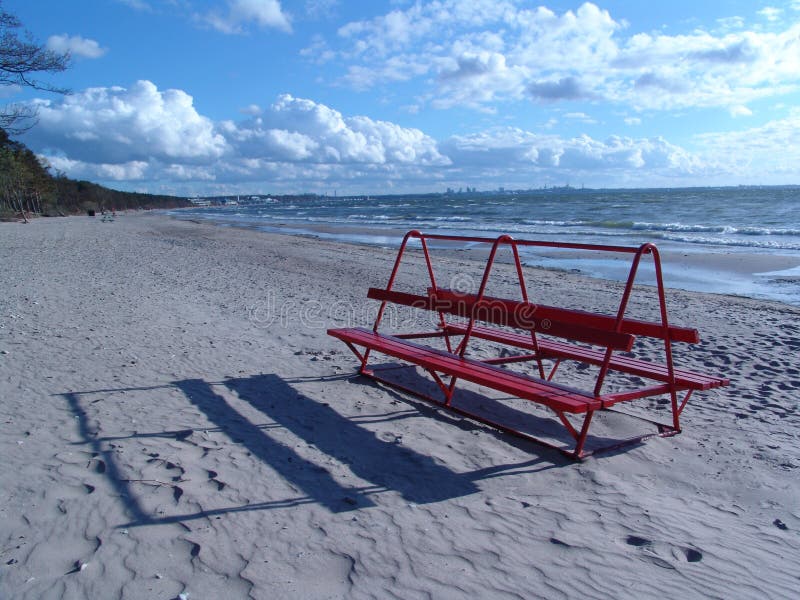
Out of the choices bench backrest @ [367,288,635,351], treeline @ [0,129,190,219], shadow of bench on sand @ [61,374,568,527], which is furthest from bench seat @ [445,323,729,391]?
treeline @ [0,129,190,219]

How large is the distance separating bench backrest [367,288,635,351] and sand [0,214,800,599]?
825 mm

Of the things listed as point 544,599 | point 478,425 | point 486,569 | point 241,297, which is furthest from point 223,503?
point 241,297

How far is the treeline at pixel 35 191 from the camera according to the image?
45.5 meters

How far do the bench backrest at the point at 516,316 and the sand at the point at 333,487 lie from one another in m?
0.82

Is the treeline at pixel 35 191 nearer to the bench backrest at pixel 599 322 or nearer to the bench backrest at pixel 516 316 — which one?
the bench backrest at pixel 516 316

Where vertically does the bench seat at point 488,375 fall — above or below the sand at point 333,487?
above

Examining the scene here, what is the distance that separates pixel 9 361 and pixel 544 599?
518 cm

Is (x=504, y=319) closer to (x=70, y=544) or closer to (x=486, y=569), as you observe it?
(x=486, y=569)

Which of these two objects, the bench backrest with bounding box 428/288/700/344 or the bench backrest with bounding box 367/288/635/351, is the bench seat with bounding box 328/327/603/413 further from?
the bench backrest with bounding box 428/288/700/344

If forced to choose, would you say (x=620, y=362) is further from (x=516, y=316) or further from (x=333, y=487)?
(x=333, y=487)

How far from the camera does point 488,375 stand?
14.1 feet

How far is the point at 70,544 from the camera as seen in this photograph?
2.71 meters

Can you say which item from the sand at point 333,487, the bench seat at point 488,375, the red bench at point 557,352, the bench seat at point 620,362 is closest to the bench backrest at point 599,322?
the red bench at point 557,352

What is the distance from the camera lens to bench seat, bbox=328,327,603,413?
3.67 m
